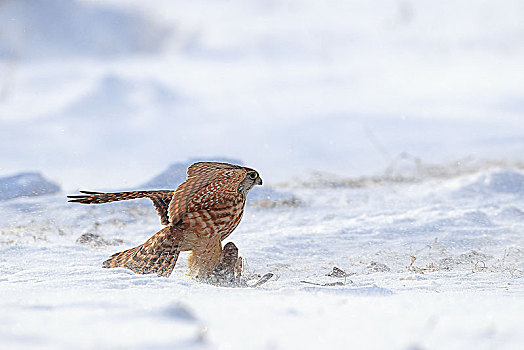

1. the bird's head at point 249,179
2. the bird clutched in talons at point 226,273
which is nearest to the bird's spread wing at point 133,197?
the bird clutched in talons at point 226,273

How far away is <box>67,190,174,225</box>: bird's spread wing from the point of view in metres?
3.50

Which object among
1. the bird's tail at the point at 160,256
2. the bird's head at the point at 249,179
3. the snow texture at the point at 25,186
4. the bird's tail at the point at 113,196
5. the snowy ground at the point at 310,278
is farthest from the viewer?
the snow texture at the point at 25,186

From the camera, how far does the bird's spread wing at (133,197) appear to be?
11.5ft

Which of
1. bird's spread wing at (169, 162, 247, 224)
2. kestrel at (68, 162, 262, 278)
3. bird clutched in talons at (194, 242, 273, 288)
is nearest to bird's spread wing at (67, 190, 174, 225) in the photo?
kestrel at (68, 162, 262, 278)

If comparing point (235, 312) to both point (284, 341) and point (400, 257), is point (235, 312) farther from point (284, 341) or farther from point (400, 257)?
point (400, 257)

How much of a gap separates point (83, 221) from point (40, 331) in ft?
17.0

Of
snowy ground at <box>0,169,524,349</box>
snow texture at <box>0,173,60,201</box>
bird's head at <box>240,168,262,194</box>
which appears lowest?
snow texture at <box>0,173,60,201</box>

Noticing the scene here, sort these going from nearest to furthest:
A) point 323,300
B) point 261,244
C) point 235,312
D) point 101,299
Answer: point 235,312 < point 101,299 < point 323,300 < point 261,244

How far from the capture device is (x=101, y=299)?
95.6 inches

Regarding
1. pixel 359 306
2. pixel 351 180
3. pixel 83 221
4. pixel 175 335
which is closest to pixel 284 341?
pixel 175 335

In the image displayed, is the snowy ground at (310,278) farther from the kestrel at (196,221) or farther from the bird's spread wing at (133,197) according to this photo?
the bird's spread wing at (133,197)

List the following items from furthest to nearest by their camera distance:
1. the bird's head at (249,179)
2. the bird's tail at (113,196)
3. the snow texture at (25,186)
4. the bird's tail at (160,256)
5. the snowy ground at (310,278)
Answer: the snow texture at (25,186)
the bird's head at (249,179)
the bird's tail at (113,196)
the bird's tail at (160,256)
the snowy ground at (310,278)

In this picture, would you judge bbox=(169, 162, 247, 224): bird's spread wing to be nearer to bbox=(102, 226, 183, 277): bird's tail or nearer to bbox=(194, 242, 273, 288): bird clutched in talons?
bbox=(102, 226, 183, 277): bird's tail

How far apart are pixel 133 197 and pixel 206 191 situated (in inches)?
18.0
